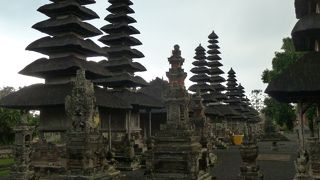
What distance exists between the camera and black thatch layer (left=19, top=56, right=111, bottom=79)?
77.5 feet

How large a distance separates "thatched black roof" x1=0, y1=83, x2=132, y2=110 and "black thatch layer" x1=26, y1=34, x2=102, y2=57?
7.84 ft

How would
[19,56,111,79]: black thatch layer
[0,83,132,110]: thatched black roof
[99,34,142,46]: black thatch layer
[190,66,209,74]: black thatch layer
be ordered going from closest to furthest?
[0,83,132,110]: thatched black roof
[19,56,111,79]: black thatch layer
[99,34,142,46]: black thatch layer
[190,66,209,74]: black thatch layer

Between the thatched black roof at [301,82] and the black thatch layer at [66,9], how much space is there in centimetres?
1506

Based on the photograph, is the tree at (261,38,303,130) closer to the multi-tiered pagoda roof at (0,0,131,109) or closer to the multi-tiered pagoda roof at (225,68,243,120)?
the multi-tiered pagoda roof at (225,68,243,120)

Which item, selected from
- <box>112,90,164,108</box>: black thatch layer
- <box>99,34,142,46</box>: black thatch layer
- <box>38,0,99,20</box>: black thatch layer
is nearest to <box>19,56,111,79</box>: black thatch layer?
<box>38,0,99,20</box>: black thatch layer

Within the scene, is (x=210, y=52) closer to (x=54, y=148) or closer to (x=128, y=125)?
(x=128, y=125)

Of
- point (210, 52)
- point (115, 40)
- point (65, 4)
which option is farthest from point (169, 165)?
point (210, 52)

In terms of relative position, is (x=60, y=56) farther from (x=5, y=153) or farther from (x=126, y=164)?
(x=5, y=153)

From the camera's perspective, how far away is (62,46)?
24469 mm

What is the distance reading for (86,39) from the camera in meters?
26.8

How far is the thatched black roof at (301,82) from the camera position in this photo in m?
15.1

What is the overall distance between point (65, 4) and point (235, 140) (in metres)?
29.3

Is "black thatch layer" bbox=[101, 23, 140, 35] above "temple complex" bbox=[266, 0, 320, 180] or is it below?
above

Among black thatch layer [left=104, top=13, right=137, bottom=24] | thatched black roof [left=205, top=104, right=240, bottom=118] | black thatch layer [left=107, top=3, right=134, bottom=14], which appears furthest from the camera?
thatched black roof [left=205, top=104, right=240, bottom=118]
